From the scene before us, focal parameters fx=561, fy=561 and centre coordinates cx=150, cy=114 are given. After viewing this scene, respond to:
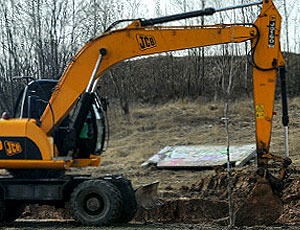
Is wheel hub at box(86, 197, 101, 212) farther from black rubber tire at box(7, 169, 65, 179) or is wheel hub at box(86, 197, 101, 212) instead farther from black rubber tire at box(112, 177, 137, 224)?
black rubber tire at box(7, 169, 65, 179)

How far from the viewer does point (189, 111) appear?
87.0ft

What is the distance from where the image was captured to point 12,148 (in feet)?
35.1

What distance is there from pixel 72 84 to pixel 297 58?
999 inches

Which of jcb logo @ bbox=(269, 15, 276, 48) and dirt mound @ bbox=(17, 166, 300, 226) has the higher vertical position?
jcb logo @ bbox=(269, 15, 276, 48)

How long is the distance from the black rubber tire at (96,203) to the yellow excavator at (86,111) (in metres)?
0.18

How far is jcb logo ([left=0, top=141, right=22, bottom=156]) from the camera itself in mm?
10641

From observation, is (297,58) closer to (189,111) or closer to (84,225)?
(189,111)

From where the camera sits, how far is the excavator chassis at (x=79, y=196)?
33.2ft

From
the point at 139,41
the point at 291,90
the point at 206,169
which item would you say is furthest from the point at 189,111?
the point at 139,41

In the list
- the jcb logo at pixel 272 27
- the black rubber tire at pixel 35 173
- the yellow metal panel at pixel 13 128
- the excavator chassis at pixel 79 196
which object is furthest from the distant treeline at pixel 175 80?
the yellow metal panel at pixel 13 128

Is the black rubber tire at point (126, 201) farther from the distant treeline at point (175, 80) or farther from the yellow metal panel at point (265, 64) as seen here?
the distant treeline at point (175, 80)

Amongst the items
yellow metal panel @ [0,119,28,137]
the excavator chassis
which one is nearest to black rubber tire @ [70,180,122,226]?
the excavator chassis

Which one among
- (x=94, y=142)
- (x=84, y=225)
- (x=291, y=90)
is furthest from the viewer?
(x=291, y=90)

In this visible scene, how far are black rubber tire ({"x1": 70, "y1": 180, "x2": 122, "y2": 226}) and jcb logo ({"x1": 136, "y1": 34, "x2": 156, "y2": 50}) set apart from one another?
2786 millimetres
